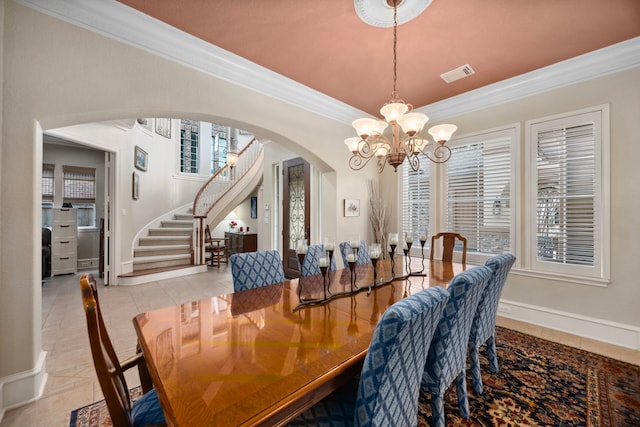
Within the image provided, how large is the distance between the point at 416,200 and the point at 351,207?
41.2 inches

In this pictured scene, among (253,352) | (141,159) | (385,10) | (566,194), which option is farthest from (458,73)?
(141,159)

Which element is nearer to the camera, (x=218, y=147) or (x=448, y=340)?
(x=448, y=340)

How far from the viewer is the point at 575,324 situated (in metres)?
2.89

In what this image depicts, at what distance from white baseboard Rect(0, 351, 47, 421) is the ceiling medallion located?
3599mm

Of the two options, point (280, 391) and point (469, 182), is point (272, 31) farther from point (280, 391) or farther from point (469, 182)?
point (469, 182)

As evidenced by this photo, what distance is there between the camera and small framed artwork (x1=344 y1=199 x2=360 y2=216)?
4.25m

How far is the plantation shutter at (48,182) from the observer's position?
230 inches

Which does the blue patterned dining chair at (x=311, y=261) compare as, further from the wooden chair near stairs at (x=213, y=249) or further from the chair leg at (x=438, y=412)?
the wooden chair near stairs at (x=213, y=249)

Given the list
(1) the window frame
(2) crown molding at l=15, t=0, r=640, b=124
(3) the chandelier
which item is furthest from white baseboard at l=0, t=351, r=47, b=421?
(1) the window frame

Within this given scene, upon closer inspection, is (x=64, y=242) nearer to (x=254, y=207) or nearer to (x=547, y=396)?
(x=254, y=207)

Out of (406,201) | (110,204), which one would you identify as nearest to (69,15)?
(110,204)

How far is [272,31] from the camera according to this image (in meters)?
Result: 2.31

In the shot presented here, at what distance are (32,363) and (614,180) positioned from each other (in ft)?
17.5

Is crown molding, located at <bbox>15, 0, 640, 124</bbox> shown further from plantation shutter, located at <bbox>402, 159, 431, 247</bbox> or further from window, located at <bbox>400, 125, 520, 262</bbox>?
plantation shutter, located at <bbox>402, 159, 431, 247</bbox>
